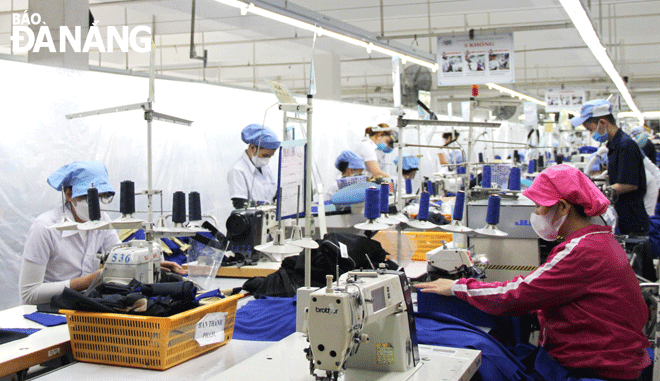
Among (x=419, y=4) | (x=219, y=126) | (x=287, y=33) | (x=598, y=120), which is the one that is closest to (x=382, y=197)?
(x=598, y=120)

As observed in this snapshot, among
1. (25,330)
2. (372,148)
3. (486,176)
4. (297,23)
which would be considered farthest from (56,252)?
(372,148)

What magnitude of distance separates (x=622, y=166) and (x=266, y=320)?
3.24 m

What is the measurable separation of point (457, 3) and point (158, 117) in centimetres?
615

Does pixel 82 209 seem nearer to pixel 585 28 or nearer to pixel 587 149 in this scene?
pixel 585 28

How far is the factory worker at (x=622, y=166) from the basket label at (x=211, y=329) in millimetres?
3200

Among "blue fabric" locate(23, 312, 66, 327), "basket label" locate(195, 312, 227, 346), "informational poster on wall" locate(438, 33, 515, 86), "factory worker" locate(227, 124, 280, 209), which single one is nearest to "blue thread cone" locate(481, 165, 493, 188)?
"factory worker" locate(227, 124, 280, 209)

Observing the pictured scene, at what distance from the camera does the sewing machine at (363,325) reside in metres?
1.44

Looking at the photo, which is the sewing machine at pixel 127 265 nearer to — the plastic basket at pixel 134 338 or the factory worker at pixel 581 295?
the plastic basket at pixel 134 338

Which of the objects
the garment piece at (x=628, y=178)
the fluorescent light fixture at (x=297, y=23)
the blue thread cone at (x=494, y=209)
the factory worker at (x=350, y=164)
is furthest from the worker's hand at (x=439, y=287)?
the factory worker at (x=350, y=164)

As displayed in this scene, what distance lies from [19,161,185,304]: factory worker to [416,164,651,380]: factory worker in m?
1.72

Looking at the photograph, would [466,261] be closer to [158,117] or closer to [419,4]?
[158,117]

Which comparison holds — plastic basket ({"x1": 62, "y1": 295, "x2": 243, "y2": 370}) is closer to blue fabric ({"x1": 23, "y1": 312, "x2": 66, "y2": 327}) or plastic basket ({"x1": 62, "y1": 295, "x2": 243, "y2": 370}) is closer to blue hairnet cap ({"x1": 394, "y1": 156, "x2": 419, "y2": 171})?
blue fabric ({"x1": 23, "y1": 312, "x2": 66, "y2": 327})

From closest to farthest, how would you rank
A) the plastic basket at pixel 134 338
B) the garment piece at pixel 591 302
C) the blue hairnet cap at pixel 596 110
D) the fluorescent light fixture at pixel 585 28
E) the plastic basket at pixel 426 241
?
1. the plastic basket at pixel 134 338
2. the garment piece at pixel 591 302
3. the plastic basket at pixel 426 241
4. the blue hairnet cap at pixel 596 110
5. the fluorescent light fixture at pixel 585 28

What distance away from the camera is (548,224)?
2158mm
